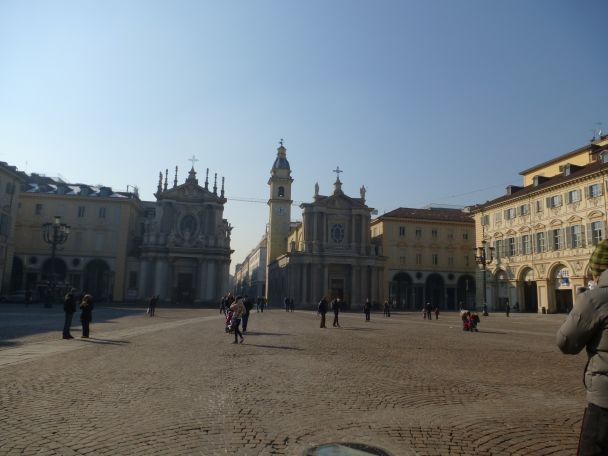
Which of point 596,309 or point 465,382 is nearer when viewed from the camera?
point 596,309

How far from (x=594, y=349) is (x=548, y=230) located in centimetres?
4780

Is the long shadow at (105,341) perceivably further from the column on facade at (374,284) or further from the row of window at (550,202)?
the column on facade at (374,284)

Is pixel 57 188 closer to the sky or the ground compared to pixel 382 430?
closer to the sky

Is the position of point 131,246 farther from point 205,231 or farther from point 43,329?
point 43,329

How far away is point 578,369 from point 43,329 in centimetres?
1964

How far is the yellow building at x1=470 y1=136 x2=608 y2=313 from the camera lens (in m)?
40.5

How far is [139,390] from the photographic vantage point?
26.7ft

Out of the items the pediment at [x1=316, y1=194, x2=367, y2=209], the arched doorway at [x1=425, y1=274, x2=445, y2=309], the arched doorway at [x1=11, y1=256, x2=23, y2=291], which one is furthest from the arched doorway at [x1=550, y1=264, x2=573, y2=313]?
the arched doorway at [x1=11, y1=256, x2=23, y2=291]

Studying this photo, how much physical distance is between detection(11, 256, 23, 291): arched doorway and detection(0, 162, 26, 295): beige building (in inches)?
292

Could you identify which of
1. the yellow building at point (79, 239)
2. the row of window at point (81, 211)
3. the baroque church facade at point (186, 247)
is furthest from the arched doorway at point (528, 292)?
the row of window at point (81, 211)

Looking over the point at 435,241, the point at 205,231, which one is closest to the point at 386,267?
the point at 435,241

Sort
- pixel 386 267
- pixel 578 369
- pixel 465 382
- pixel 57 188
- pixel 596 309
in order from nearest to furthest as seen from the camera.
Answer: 1. pixel 596 309
2. pixel 465 382
3. pixel 578 369
4. pixel 57 188
5. pixel 386 267

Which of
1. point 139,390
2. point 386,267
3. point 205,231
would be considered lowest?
point 139,390

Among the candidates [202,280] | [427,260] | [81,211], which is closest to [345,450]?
[202,280]
